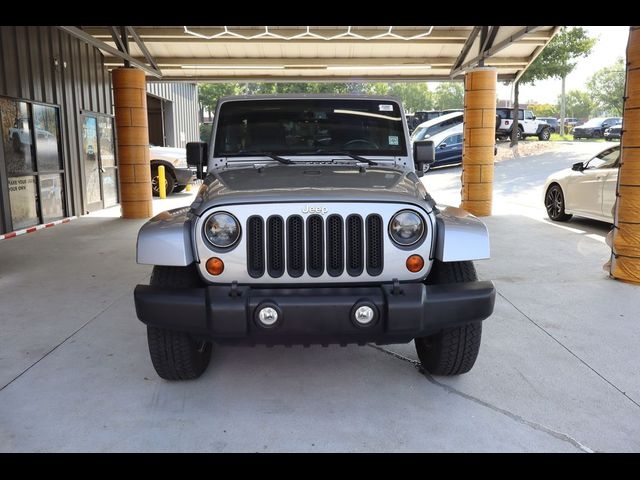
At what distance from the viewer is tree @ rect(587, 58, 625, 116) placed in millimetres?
61356

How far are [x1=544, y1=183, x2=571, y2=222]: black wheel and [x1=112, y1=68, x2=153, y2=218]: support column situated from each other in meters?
7.59

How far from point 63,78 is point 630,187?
9.78m

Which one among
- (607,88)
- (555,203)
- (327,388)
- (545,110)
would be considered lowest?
(327,388)

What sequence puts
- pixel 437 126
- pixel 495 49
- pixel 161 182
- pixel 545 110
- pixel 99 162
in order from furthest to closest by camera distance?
pixel 545 110 → pixel 437 126 → pixel 161 182 → pixel 99 162 → pixel 495 49

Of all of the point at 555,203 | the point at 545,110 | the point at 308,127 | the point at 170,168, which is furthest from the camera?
the point at 545,110

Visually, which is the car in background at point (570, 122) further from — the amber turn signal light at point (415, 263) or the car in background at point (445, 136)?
the amber turn signal light at point (415, 263)

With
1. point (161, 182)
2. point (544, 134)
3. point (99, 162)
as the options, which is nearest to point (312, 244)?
point (99, 162)

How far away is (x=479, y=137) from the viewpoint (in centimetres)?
1077

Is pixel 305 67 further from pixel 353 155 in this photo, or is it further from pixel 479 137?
pixel 353 155

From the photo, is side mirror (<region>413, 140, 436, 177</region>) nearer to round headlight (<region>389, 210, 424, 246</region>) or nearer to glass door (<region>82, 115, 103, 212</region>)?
round headlight (<region>389, 210, 424, 246</region>)

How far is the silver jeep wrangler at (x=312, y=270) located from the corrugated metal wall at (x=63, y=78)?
291 inches

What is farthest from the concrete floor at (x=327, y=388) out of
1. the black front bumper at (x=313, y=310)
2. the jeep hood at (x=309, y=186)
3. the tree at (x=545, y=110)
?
the tree at (x=545, y=110)

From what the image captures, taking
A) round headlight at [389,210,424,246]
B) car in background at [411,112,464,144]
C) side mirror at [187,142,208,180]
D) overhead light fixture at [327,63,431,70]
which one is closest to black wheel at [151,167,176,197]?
overhead light fixture at [327,63,431,70]
